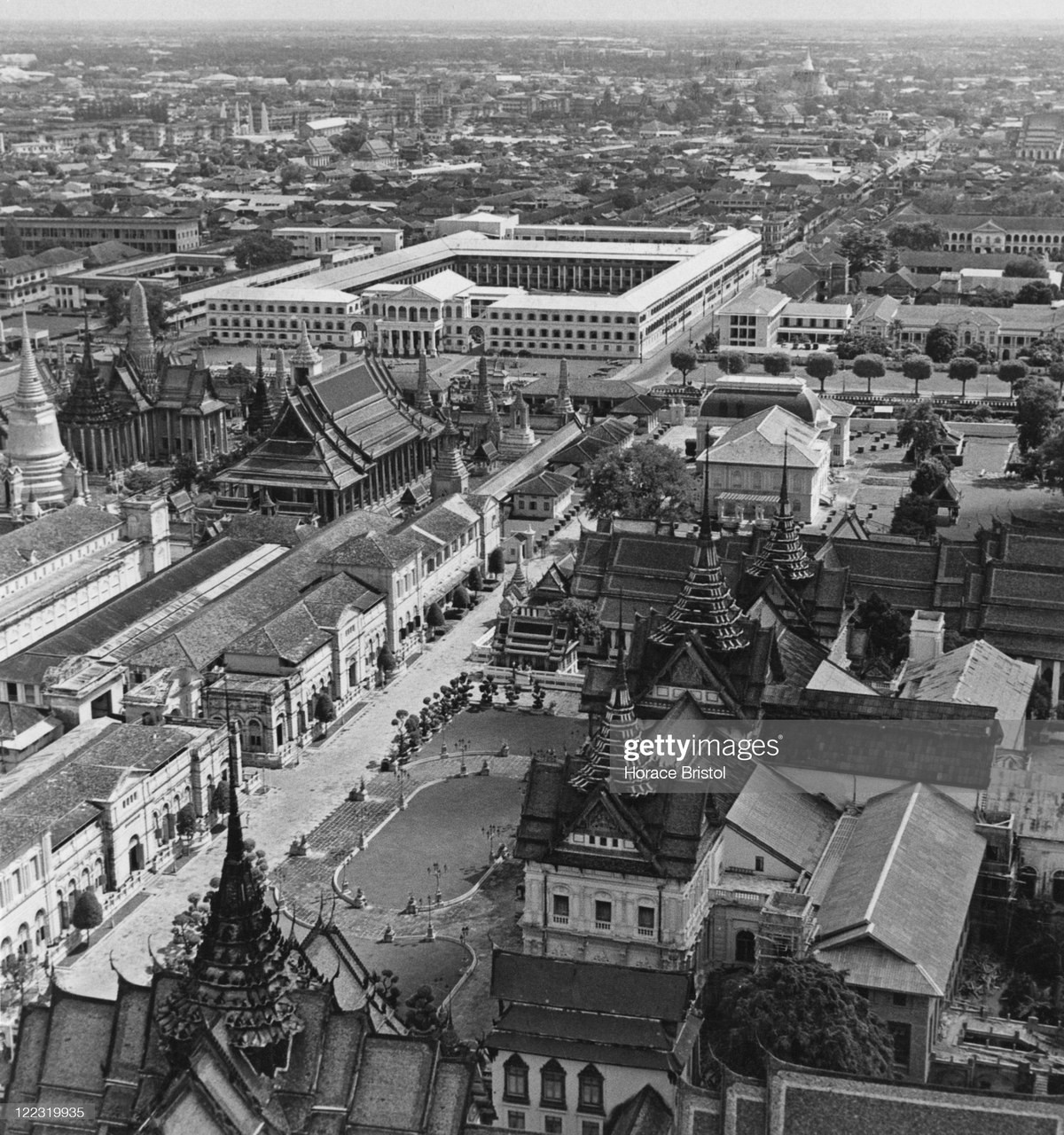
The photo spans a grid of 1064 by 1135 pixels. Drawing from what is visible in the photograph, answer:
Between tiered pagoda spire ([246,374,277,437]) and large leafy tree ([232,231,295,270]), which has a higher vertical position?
tiered pagoda spire ([246,374,277,437])

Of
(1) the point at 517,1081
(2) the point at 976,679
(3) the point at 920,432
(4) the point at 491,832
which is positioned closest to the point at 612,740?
(4) the point at 491,832

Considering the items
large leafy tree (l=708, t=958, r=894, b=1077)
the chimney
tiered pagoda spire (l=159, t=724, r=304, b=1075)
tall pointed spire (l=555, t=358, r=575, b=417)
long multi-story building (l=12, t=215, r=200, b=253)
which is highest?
tiered pagoda spire (l=159, t=724, r=304, b=1075)

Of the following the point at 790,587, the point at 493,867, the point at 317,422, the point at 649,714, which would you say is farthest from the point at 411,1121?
the point at 317,422

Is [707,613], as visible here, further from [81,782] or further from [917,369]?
[917,369]

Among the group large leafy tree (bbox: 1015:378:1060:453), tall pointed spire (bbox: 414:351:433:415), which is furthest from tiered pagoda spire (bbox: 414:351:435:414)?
large leafy tree (bbox: 1015:378:1060:453)

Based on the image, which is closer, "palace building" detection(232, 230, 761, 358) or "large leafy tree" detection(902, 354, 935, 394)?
"large leafy tree" detection(902, 354, 935, 394)

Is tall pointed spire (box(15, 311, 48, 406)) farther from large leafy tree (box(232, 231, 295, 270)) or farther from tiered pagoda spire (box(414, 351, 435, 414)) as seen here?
large leafy tree (box(232, 231, 295, 270))

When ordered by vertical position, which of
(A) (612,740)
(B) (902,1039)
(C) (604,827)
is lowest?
(B) (902,1039)
